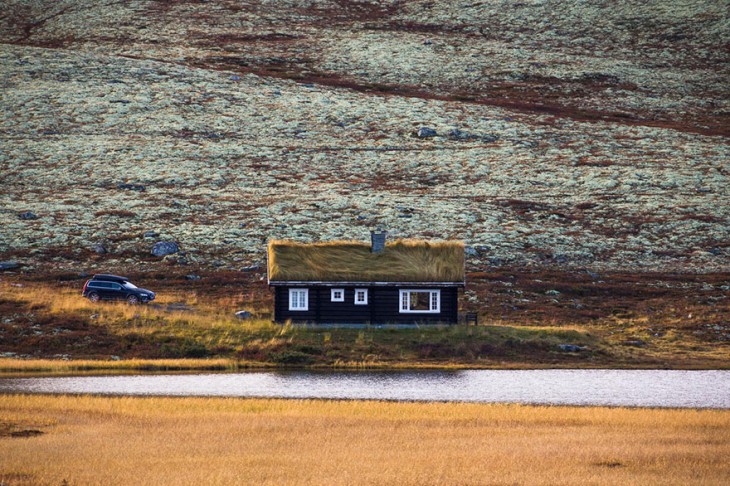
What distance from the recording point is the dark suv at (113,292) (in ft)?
199

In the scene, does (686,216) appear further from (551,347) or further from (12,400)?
(12,400)

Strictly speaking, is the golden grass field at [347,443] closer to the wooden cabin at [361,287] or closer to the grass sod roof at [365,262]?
the wooden cabin at [361,287]

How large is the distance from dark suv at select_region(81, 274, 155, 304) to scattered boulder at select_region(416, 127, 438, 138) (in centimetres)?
6574

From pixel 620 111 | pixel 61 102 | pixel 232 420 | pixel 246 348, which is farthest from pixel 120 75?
pixel 232 420

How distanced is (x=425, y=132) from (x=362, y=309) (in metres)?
68.2

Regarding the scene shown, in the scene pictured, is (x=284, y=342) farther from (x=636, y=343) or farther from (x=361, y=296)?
(x=636, y=343)

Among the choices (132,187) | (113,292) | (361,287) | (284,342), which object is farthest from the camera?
(132,187)

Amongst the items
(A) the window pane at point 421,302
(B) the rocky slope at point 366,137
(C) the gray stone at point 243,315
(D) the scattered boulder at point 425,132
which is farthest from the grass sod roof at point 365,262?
(D) the scattered boulder at point 425,132

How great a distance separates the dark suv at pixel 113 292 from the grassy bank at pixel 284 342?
2049 mm

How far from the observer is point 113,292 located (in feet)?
200

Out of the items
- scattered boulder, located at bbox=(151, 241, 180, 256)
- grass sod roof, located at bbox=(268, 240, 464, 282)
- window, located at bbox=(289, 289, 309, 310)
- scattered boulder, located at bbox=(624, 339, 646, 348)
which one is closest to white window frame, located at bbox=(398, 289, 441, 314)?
grass sod roof, located at bbox=(268, 240, 464, 282)

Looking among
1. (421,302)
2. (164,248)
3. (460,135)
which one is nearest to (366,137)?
(460,135)

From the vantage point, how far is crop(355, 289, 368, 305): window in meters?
56.2

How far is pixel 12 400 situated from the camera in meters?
34.9
